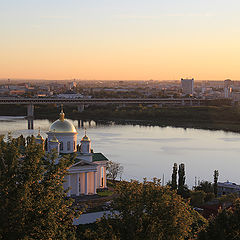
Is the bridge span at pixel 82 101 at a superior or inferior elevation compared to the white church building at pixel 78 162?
inferior

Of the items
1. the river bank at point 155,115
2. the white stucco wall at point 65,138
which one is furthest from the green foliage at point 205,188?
the river bank at point 155,115

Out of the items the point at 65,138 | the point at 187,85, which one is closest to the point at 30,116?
the point at 65,138

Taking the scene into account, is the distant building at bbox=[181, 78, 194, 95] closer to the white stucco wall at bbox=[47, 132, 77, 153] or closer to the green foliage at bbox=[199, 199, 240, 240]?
the white stucco wall at bbox=[47, 132, 77, 153]

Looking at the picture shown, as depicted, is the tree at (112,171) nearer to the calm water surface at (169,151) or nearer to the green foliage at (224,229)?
the calm water surface at (169,151)

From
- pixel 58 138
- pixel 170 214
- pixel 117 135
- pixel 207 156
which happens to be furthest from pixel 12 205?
pixel 117 135

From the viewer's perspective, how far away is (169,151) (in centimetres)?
1884

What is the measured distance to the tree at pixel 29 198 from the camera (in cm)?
461

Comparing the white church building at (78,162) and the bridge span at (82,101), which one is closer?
the white church building at (78,162)

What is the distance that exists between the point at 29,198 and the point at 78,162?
18.6 feet

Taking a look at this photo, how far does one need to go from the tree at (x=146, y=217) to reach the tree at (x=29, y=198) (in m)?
0.58

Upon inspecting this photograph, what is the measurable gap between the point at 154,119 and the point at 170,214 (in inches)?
1167

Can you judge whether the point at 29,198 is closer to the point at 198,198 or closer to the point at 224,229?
the point at 224,229

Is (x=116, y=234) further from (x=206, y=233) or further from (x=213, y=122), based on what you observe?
(x=213, y=122)

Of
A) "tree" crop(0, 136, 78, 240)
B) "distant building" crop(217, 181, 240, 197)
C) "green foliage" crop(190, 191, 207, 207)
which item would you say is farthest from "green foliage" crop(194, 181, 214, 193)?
"tree" crop(0, 136, 78, 240)
